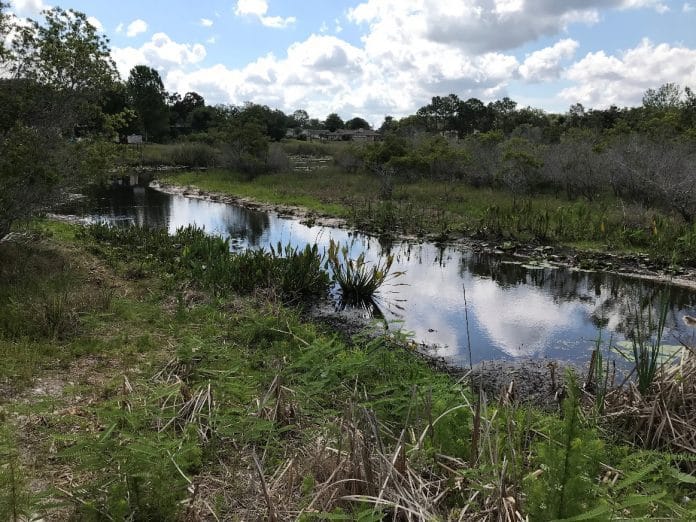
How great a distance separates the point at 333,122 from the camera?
109 m

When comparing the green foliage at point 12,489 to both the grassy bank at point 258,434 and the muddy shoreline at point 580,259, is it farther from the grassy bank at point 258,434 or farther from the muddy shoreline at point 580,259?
the muddy shoreline at point 580,259

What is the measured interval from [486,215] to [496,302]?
7.45 m

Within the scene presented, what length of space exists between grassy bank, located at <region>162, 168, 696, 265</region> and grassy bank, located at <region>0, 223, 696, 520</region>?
10437 millimetres

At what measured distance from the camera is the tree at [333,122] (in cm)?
10894

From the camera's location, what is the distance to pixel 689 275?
1177cm

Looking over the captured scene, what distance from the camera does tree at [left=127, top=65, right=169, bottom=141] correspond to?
60.2 metres

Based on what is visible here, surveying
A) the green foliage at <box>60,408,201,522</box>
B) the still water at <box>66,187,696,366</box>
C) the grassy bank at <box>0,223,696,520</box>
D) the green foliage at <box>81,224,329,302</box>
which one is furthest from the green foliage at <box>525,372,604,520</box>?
the green foliage at <box>81,224,329,302</box>

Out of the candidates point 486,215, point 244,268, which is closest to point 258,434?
point 244,268

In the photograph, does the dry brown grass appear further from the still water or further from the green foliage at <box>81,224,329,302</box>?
the green foliage at <box>81,224,329,302</box>

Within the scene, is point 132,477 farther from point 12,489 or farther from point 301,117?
point 301,117

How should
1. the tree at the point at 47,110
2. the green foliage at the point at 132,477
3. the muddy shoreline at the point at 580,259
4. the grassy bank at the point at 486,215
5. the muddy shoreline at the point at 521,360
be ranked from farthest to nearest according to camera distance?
the grassy bank at the point at 486,215 → the muddy shoreline at the point at 580,259 → the tree at the point at 47,110 → the muddy shoreline at the point at 521,360 → the green foliage at the point at 132,477

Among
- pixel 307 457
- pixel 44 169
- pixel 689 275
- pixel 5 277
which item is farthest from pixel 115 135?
pixel 689 275

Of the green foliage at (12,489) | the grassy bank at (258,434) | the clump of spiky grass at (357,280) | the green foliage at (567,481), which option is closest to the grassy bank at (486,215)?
the clump of spiky grass at (357,280)

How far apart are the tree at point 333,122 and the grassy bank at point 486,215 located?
8308cm
